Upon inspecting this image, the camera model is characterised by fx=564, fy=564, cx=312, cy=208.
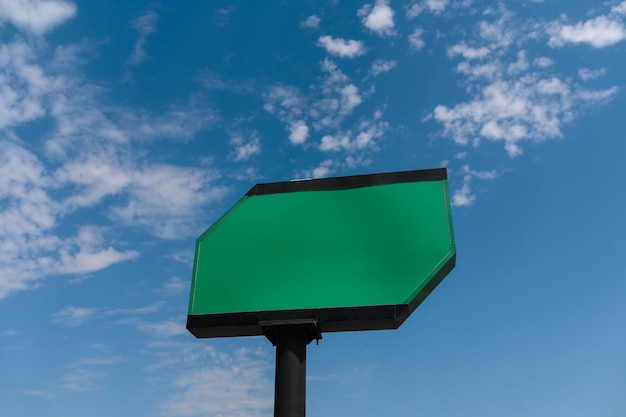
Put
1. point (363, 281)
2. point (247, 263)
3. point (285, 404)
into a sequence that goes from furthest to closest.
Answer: point (247, 263)
point (363, 281)
point (285, 404)

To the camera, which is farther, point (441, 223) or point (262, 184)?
point (262, 184)

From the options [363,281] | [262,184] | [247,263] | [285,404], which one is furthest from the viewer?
[262,184]

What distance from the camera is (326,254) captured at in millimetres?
8656

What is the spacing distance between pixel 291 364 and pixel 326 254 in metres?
1.72

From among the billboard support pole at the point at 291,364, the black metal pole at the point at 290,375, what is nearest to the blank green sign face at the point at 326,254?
the billboard support pole at the point at 291,364

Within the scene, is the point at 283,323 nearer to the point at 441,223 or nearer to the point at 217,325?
the point at 217,325

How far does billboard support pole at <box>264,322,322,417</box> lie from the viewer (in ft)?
25.4

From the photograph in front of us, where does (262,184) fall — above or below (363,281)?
above

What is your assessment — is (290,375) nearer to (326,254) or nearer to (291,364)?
(291,364)

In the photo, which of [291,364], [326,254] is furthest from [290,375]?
[326,254]

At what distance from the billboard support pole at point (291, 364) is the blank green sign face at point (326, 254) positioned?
178 millimetres

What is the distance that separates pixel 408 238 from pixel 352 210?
1.05 m

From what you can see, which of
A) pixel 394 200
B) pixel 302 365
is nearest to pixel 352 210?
pixel 394 200

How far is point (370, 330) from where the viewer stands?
817 centimetres
